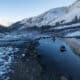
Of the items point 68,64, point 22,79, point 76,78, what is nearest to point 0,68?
point 22,79

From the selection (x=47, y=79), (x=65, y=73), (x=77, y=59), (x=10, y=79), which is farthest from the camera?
(x=77, y=59)

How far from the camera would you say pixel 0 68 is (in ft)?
97.5

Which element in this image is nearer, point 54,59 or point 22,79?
point 22,79

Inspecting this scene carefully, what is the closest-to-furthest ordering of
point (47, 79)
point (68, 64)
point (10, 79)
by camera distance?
point (10, 79)
point (47, 79)
point (68, 64)

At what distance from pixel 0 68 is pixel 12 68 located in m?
1.32

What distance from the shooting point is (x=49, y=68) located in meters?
35.3

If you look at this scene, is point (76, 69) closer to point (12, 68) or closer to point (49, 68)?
point (49, 68)

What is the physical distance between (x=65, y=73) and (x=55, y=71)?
1538mm

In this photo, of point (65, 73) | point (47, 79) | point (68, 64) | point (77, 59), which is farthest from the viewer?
point (77, 59)

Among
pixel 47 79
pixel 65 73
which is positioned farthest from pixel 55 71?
pixel 47 79

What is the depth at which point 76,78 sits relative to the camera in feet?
95.7

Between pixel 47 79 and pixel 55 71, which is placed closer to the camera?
pixel 47 79

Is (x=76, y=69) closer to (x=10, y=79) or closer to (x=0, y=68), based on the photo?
(x=0, y=68)

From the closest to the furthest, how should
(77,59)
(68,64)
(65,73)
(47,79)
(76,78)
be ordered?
1. (47,79)
2. (76,78)
3. (65,73)
4. (68,64)
5. (77,59)
